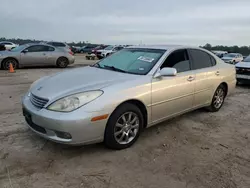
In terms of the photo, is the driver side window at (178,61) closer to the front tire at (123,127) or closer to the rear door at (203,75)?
the rear door at (203,75)

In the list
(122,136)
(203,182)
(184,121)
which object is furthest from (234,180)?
(184,121)

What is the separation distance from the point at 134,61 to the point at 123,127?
52.1 inches

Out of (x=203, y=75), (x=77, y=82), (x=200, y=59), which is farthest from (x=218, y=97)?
(x=77, y=82)

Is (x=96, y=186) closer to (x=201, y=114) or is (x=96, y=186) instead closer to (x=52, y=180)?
(x=52, y=180)

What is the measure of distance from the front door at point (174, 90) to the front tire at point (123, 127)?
0.37 metres

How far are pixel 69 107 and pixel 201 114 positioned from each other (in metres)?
3.35

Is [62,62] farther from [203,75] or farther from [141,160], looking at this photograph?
[141,160]

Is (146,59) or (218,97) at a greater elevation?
(146,59)

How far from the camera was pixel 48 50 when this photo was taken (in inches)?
535

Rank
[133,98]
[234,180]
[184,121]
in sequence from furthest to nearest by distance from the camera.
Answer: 1. [184,121]
2. [133,98]
3. [234,180]

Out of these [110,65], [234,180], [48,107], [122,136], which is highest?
[110,65]

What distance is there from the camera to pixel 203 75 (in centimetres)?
490

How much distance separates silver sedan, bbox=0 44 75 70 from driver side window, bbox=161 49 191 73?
1028 centimetres

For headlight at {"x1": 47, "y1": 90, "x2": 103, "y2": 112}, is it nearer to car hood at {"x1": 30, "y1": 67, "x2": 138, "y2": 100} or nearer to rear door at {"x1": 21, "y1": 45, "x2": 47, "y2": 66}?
car hood at {"x1": 30, "y1": 67, "x2": 138, "y2": 100}
